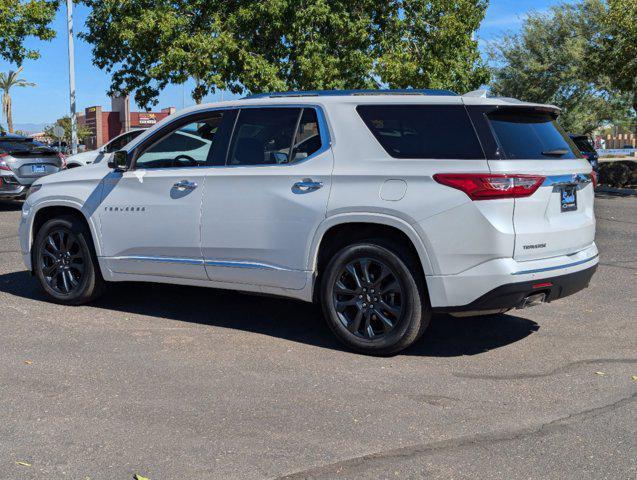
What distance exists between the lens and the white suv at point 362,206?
A: 5289mm

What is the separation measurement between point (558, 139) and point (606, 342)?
5.36 ft

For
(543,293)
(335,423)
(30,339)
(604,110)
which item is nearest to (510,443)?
(335,423)

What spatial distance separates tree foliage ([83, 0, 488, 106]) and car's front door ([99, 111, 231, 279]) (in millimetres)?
17417

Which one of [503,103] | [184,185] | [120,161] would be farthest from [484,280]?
[120,161]

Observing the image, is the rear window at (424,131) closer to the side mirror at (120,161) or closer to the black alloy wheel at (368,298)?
the black alloy wheel at (368,298)

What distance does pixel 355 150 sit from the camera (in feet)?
18.8

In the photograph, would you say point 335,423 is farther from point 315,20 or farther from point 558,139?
point 315,20

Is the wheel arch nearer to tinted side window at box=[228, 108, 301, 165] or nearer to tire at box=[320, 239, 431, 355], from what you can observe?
tinted side window at box=[228, 108, 301, 165]

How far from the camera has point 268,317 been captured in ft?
23.0

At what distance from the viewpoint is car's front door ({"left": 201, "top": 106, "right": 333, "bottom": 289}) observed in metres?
5.85

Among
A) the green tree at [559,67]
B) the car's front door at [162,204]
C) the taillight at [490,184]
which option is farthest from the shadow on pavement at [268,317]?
the green tree at [559,67]

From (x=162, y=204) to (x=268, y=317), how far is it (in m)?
1.38

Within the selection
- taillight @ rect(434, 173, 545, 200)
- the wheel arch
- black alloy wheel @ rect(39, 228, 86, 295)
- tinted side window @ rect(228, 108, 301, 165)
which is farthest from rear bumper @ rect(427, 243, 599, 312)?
black alloy wheel @ rect(39, 228, 86, 295)

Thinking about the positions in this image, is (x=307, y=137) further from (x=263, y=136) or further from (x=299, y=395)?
(x=299, y=395)
